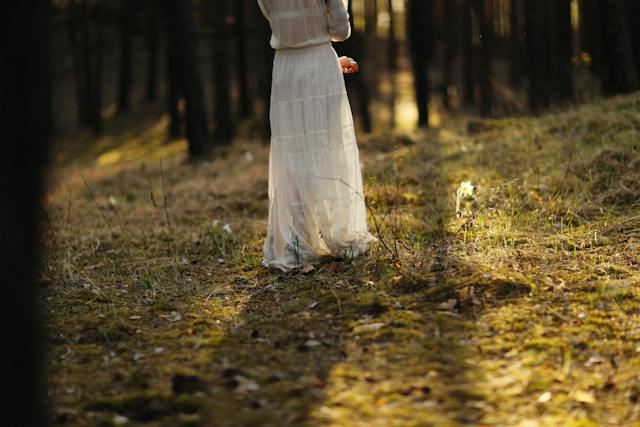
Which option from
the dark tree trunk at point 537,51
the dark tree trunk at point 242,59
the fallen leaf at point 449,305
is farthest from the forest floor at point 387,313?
the dark tree trunk at point 242,59

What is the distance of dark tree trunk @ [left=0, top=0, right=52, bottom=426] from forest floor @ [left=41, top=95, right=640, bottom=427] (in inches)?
29.7

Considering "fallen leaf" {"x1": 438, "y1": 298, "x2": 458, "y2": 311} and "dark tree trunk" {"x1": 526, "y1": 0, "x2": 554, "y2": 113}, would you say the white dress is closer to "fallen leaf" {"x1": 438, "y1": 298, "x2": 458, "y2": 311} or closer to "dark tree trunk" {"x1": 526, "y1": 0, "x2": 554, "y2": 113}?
"fallen leaf" {"x1": 438, "y1": 298, "x2": 458, "y2": 311}

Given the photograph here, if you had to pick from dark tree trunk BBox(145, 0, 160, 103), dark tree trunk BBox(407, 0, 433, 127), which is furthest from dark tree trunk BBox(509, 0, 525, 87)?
dark tree trunk BBox(145, 0, 160, 103)

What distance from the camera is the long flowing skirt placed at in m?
6.27

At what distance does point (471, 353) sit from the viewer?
456 cm

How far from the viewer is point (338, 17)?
6008 millimetres

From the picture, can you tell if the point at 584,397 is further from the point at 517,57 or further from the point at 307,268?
the point at 517,57

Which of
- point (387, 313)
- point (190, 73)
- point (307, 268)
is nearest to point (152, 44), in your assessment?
point (190, 73)

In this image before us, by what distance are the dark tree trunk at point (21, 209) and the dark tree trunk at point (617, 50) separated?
11.2 metres

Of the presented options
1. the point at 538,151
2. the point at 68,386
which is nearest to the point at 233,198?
the point at 538,151

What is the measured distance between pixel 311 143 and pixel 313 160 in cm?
15

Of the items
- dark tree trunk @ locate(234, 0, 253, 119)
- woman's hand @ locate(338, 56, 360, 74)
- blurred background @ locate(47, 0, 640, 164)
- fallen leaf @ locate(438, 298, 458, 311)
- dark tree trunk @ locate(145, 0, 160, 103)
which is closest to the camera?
fallen leaf @ locate(438, 298, 458, 311)

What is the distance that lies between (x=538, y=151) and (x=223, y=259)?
5109 mm

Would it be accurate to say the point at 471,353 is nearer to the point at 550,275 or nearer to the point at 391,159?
the point at 550,275
